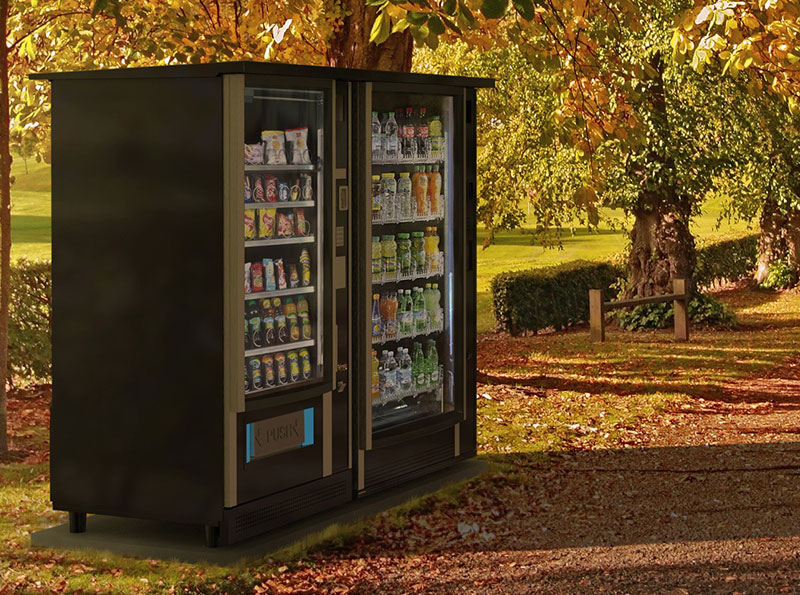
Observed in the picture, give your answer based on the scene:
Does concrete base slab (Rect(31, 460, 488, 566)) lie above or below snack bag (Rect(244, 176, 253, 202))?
below

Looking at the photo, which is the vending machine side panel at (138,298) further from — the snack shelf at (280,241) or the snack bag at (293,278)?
the snack bag at (293,278)

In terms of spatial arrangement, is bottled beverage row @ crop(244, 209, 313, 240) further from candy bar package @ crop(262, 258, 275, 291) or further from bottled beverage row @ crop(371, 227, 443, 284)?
bottled beverage row @ crop(371, 227, 443, 284)


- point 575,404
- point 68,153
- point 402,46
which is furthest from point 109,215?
point 575,404

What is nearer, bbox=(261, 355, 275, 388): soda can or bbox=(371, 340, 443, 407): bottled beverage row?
bbox=(261, 355, 275, 388): soda can

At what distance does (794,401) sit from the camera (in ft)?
44.0

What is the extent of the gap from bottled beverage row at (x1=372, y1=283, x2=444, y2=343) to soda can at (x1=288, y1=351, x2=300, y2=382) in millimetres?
1015

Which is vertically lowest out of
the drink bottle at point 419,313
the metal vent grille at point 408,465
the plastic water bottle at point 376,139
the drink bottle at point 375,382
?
the metal vent grille at point 408,465

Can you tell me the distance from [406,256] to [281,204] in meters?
1.58

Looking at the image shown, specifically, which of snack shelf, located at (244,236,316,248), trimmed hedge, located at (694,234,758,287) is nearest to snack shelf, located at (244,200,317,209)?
snack shelf, located at (244,236,316,248)

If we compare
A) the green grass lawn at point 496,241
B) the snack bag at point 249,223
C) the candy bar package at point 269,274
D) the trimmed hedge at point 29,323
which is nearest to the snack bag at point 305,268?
the candy bar package at point 269,274

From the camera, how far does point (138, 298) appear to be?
7141mm

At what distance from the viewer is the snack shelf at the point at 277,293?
24.5 feet

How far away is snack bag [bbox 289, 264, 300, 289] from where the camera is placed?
7.81 meters

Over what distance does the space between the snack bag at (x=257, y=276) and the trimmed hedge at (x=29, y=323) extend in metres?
5.92
